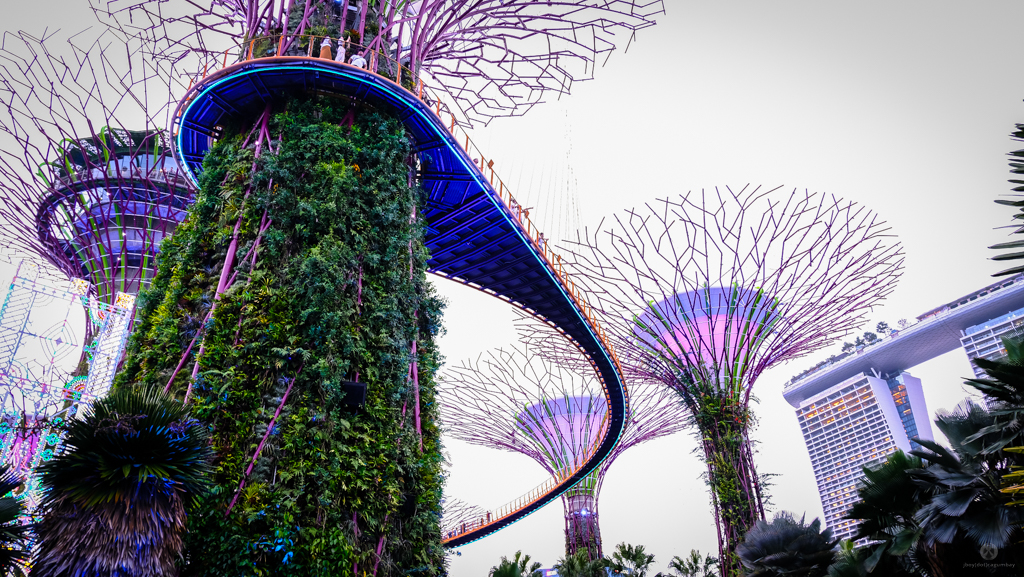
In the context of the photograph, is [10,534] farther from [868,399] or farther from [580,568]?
[868,399]

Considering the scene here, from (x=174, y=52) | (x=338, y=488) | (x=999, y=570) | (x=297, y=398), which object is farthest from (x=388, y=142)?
(x=999, y=570)

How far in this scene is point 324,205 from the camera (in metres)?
9.71

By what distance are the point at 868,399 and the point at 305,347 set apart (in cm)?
10537

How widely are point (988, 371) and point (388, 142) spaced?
953cm

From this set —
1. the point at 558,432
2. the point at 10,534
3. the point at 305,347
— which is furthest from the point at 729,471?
the point at 10,534

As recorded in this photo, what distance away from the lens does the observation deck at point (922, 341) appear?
78.1m

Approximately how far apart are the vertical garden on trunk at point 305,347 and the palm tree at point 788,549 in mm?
6912

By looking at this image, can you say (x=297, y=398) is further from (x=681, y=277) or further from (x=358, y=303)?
(x=681, y=277)

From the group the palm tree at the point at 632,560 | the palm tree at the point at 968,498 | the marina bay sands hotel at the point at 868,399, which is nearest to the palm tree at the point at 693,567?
the palm tree at the point at 632,560

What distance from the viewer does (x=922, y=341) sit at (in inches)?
3575

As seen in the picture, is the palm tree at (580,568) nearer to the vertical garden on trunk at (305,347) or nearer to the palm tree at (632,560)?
the palm tree at (632,560)

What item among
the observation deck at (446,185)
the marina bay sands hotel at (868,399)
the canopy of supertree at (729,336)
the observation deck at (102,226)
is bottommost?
the canopy of supertree at (729,336)

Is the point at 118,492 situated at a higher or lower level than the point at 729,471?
lower

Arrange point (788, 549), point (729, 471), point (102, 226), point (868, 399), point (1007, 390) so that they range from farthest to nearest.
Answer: point (868, 399), point (102, 226), point (729, 471), point (788, 549), point (1007, 390)
